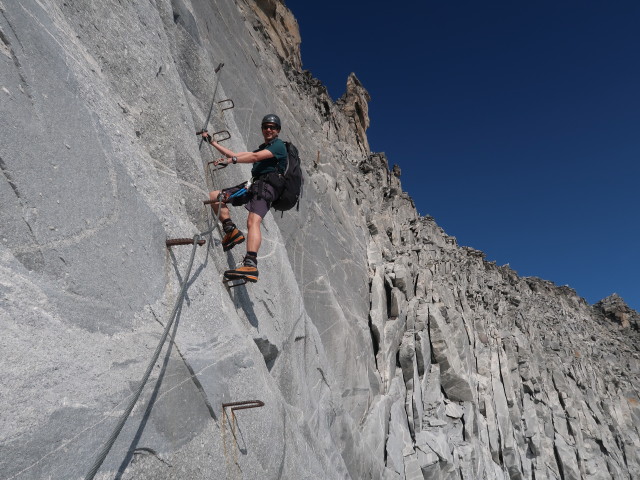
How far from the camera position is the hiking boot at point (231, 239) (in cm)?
506

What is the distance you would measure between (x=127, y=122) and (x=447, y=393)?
19982mm

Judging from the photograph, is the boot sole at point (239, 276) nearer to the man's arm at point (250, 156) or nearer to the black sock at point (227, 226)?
the black sock at point (227, 226)

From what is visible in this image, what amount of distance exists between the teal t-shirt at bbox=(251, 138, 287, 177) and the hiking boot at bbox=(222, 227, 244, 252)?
0.88 m

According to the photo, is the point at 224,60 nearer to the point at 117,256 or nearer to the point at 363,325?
the point at 117,256

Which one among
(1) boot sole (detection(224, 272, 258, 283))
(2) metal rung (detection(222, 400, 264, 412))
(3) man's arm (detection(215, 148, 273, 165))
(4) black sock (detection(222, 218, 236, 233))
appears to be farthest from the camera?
(4) black sock (detection(222, 218, 236, 233))

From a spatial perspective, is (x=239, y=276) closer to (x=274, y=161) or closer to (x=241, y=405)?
(x=241, y=405)

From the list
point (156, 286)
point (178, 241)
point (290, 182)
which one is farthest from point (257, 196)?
point (156, 286)

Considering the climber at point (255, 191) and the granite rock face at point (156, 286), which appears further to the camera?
the climber at point (255, 191)

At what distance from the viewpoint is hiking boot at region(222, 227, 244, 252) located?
506 centimetres

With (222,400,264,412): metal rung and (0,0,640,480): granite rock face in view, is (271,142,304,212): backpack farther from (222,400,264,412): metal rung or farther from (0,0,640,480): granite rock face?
(222,400,264,412): metal rung

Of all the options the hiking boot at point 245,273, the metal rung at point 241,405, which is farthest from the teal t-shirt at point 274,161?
the metal rung at point 241,405

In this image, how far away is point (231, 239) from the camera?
507 cm

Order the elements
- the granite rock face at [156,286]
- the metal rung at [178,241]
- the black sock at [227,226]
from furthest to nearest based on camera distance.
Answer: the black sock at [227,226] < the metal rung at [178,241] < the granite rock face at [156,286]

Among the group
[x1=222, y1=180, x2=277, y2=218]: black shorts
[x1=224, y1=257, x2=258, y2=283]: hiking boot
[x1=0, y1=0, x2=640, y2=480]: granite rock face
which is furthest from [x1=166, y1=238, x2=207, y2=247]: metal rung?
[x1=222, y1=180, x2=277, y2=218]: black shorts
